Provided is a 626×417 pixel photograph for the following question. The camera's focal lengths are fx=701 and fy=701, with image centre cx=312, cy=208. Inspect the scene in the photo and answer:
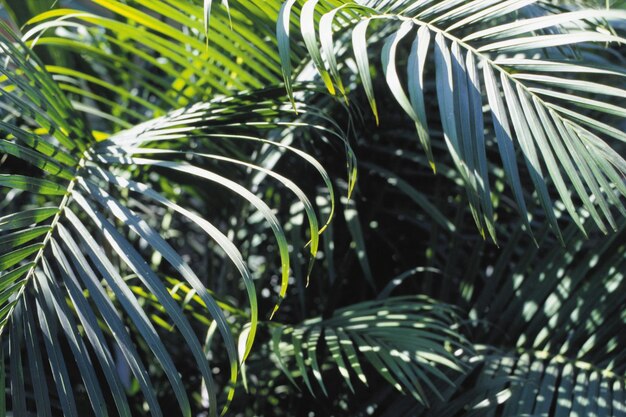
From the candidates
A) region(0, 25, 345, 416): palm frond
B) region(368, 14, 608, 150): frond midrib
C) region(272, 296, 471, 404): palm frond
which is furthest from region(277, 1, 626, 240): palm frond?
region(272, 296, 471, 404): palm frond

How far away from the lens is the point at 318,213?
1.12m

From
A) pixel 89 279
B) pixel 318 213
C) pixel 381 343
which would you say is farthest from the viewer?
pixel 318 213

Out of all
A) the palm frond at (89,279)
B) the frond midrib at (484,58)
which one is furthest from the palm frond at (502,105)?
the palm frond at (89,279)

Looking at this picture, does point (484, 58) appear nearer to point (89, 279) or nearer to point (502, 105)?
point (502, 105)

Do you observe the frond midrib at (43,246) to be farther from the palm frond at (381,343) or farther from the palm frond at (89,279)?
the palm frond at (381,343)

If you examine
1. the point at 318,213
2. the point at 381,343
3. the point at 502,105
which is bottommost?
the point at 381,343

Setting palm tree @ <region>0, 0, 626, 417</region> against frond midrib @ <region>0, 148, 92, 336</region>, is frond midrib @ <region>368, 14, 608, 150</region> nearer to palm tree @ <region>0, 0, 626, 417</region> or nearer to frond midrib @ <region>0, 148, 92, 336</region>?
palm tree @ <region>0, 0, 626, 417</region>

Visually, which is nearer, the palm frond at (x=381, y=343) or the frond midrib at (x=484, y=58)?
the frond midrib at (x=484, y=58)

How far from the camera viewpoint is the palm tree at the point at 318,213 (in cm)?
62

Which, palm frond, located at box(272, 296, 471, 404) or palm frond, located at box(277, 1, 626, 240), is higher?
palm frond, located at box(277, 1, 626, 240)

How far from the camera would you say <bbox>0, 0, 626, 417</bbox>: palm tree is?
24.5 inches

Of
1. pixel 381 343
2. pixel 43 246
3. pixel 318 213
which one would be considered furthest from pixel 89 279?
pixel 318 213

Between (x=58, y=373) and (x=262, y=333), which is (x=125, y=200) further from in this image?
(x=58, y=373)

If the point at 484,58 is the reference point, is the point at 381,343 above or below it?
below
